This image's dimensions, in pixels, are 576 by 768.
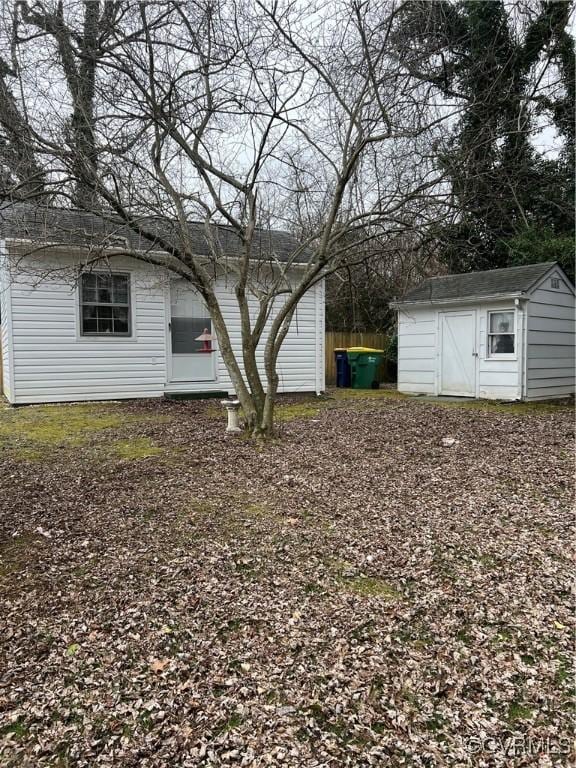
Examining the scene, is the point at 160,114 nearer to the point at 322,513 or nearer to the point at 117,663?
the point at 322,513

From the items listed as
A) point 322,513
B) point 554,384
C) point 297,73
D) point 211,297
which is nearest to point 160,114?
point 297,73

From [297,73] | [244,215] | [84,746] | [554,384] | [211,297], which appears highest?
[297,73]

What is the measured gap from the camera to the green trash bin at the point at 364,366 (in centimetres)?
1357

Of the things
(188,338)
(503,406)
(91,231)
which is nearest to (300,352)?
(188,338)

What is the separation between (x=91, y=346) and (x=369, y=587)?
328 inches

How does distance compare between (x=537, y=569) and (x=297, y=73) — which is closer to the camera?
(x=537, y=569)

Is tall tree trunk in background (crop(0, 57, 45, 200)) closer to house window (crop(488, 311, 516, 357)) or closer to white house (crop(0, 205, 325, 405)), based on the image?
white house (crop(0, 205, 325, 405))

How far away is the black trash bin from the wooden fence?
63 centimetres

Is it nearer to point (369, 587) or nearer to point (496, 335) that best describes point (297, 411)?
point (496, 335)

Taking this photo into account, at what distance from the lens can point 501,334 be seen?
10.6 metres

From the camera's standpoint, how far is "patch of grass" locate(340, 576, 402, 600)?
2658mm

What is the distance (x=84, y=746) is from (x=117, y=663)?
416 millimetres

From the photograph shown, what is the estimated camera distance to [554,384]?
1103 centimetres

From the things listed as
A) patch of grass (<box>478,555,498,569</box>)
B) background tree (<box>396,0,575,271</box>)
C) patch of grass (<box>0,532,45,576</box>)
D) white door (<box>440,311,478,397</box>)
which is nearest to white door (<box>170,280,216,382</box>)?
white door (<box>440,311,478,397</box>)
